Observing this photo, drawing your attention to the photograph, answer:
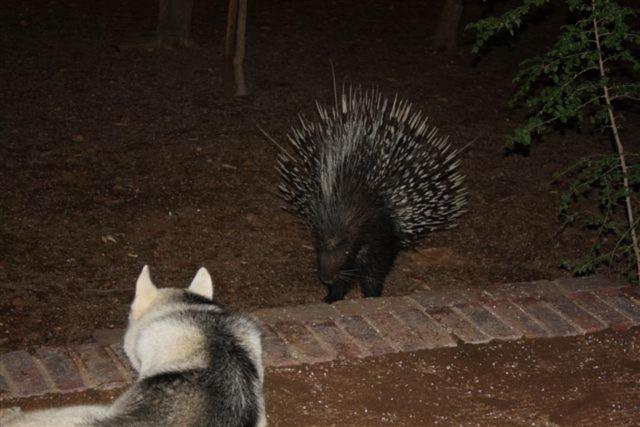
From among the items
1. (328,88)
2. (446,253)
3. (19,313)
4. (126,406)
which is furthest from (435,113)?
(126,406)

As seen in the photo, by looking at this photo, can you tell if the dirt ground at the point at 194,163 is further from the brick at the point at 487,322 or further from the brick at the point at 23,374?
the brick at the point at 487,322

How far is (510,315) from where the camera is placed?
6039 millimetres

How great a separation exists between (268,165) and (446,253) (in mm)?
2103

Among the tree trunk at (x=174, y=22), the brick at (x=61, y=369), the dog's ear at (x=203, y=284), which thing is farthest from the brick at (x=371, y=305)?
the tree trunk at (x=174, y=22)

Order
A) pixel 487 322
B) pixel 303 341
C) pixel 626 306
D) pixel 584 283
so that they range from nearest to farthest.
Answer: pixel 303 341, pixel 487 322, pixel 626 306, pixel 584 283

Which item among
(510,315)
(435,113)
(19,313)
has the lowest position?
(19,313)

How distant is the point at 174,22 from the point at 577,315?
24.2 ft

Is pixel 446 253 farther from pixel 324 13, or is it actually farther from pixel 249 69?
pixel 324 13

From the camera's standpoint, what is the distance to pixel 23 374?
5.02 meters

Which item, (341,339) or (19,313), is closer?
(341,339)

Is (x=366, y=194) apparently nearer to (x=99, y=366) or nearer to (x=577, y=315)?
(x=577, y=315)

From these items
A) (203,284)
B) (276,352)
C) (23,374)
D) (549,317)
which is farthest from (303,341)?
(549,317)

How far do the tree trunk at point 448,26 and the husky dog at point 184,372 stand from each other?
28.8 ft

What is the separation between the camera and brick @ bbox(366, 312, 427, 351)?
562 centimetres
